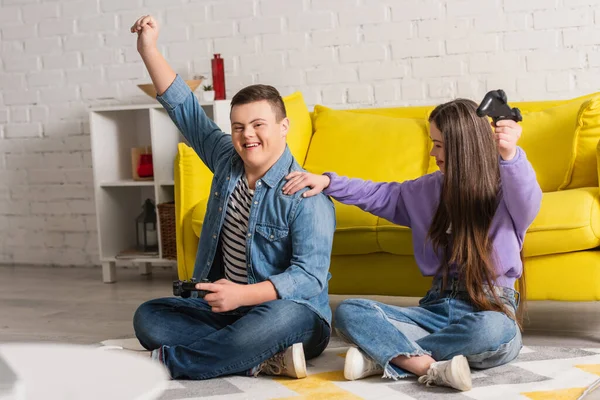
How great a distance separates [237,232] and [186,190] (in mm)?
712

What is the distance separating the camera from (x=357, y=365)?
2268 mm

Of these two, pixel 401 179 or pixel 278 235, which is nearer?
pixel 278 235

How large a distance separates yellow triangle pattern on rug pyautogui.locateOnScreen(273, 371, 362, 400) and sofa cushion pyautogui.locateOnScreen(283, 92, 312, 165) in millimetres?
1322

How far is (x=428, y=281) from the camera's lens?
2791 millimetres

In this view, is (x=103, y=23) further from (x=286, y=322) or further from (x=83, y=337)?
(x=286, y=322)

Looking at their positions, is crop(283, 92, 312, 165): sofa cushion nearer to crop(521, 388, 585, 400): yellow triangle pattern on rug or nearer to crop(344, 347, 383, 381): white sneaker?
crop(344, 347, 383, 381): white sneaker

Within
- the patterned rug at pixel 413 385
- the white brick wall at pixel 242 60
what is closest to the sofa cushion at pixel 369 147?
the white brick wall at pixel 242 60

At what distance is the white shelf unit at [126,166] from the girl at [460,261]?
1.72 metres

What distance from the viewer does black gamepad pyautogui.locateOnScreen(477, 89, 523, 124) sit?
216 cm

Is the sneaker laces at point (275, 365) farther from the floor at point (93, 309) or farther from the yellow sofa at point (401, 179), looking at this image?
the floor at point (93, 309)

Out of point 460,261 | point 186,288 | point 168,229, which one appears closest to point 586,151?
point 460,261

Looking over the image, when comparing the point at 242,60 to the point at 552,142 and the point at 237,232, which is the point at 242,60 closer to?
the point at 552,142

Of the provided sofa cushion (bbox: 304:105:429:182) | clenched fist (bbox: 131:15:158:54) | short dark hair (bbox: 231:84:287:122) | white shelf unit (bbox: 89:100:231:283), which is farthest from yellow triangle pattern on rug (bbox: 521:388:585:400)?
white shelf unit (bbox: 89:100:231:283)

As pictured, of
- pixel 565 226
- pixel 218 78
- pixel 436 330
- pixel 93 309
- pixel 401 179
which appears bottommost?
pixel 93 309
